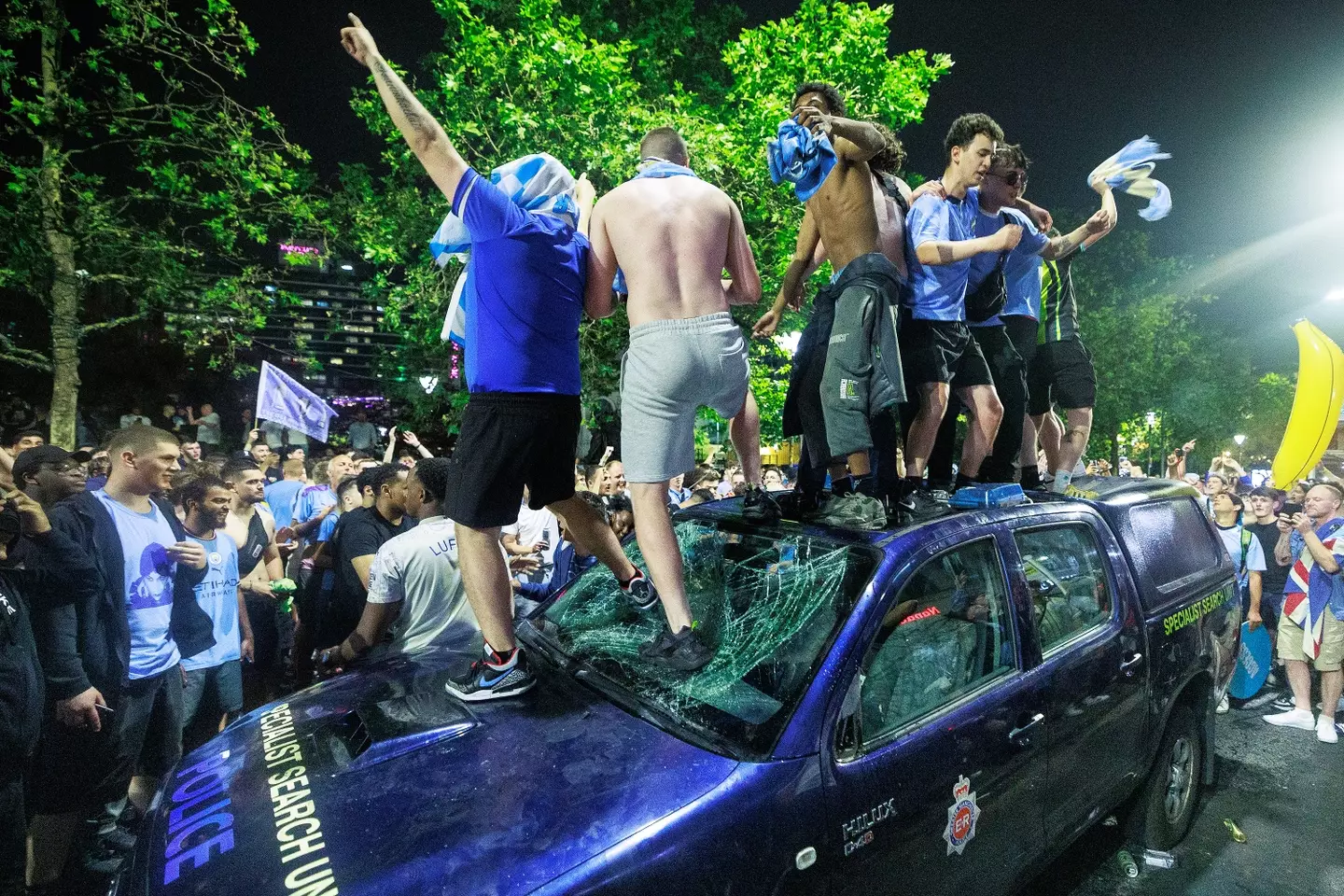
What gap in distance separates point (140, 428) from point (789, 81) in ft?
37.1

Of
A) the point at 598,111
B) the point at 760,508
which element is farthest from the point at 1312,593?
the point at 598,111

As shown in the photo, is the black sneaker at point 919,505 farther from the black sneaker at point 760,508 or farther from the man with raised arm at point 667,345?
the man with raised arm at point 667,345

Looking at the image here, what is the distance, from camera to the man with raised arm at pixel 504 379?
2125mm

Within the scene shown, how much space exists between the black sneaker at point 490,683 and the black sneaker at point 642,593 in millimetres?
515

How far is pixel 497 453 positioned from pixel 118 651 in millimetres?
2622

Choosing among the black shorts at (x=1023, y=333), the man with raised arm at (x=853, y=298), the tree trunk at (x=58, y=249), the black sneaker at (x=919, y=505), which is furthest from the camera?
the tree trunk at (x=58, y=249)

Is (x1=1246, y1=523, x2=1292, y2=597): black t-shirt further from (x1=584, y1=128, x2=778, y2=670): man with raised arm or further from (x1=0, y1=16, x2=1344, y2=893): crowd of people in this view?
(x1=584, y1=128, x2=778, y2=670): man with raised arm

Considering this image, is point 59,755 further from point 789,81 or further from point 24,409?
point 24,409

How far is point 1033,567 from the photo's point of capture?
254 centimetres

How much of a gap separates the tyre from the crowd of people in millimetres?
1304

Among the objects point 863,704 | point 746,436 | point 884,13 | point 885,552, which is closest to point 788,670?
point 863,704

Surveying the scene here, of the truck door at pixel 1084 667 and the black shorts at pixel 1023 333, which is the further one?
the black shorts at pixel 1023 333

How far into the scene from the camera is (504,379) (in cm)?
216

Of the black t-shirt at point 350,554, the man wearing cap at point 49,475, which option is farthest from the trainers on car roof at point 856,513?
the man wearing cap at point 49,475
